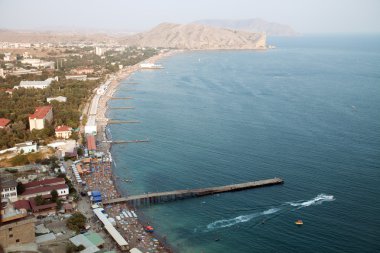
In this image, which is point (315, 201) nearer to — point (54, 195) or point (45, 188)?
point (54, 195)

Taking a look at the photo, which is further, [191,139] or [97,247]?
[191,139]

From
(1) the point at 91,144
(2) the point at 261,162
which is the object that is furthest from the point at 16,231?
(2) the point at 261,162

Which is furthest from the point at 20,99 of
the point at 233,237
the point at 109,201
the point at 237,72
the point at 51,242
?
the point at 237,72

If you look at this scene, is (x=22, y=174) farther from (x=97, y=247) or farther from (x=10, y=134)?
(x=97, y=247)

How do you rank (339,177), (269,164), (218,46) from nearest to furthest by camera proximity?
1. (339,177)
2. (269,164)
3. (218,46)

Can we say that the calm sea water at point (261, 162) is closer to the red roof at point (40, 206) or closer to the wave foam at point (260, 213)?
the wave foam at point (260, 213)

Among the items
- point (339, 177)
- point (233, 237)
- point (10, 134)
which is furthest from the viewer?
point (10, 134)
